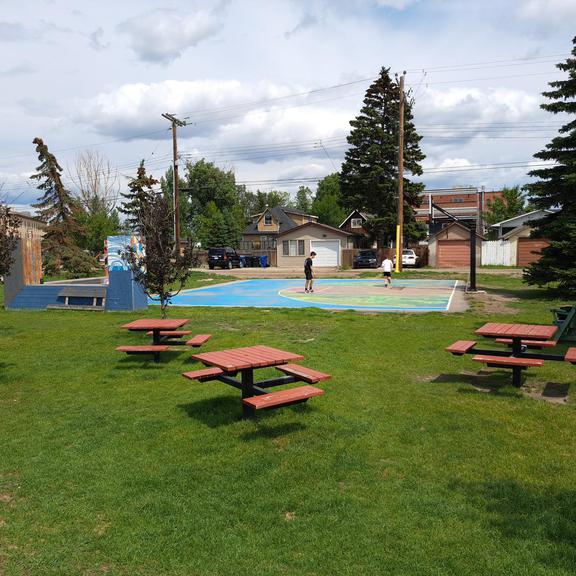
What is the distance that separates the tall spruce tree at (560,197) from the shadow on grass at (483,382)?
11.7 metres

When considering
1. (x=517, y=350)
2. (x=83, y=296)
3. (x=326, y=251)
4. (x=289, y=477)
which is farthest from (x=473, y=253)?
(x=326, y=251)

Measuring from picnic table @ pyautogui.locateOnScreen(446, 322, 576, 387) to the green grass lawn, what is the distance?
0.35m

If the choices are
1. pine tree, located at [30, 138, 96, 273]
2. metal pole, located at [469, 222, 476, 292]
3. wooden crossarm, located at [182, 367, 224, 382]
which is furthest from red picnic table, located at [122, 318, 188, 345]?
pine tree, located at [30, 138, 96, 273]

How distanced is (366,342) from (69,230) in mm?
36634

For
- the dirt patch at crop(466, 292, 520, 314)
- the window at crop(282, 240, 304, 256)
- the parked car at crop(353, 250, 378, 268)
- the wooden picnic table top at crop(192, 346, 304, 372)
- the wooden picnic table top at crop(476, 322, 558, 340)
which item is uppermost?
the window at crop(282, 240, 304, 256)

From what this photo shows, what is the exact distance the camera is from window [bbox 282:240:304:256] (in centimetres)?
5466

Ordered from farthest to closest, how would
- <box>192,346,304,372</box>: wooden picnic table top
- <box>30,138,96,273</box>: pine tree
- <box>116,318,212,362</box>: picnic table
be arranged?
<box>30,138,96,273</box>: pine tree, <box>116,318,212,362</box>: picnic table, <box>192,346,304,372</box>: wooden picnic table top

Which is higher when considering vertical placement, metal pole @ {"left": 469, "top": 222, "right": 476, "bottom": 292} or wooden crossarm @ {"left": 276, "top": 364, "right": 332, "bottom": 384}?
metal pole @ {"left": 469, "top": 222, "right": 476, "bottom": 292}

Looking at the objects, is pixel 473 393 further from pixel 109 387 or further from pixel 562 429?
pixel 109 387

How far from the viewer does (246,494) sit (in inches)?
180

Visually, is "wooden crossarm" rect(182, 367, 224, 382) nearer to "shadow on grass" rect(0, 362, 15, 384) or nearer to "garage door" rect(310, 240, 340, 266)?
"shadow on grass" rect(0, 362, 15, 384)

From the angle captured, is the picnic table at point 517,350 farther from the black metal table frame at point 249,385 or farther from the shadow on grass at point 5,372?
the shadow on grass at point 5,372

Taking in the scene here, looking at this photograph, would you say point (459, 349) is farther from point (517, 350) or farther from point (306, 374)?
point (306, 374)

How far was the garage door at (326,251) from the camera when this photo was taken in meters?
53.3
